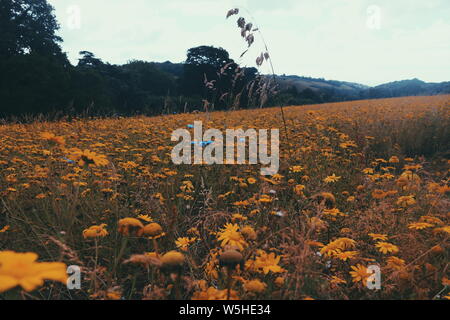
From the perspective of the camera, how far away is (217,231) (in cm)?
218

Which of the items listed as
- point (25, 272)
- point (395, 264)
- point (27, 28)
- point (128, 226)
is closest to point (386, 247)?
point (395, 264)

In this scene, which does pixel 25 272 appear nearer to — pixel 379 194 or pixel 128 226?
pixel 128 226

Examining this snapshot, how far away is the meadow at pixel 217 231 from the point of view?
1.22 meters

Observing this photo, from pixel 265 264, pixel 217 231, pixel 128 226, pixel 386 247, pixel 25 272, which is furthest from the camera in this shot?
pixel 217 231

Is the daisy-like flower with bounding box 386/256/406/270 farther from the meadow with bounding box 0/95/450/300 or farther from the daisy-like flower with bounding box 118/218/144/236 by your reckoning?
the daisy-like flower with bounding box 118/218/144/236

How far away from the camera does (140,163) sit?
3334 millimetres

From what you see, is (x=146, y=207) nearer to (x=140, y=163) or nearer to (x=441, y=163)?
(x=140, y=163)

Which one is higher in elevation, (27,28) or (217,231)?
(27,28)

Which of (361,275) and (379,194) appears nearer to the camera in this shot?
(361,275)

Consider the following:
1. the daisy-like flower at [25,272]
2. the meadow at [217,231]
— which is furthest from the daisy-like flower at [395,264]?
the daisy-like flower at [25,272]

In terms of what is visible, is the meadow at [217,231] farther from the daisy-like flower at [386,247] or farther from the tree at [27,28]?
the tree at [27,28]

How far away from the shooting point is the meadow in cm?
122

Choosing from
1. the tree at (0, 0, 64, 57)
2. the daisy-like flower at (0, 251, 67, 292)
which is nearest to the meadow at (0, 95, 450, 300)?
the daisy-like flower at (0, 251, 67, 292)
